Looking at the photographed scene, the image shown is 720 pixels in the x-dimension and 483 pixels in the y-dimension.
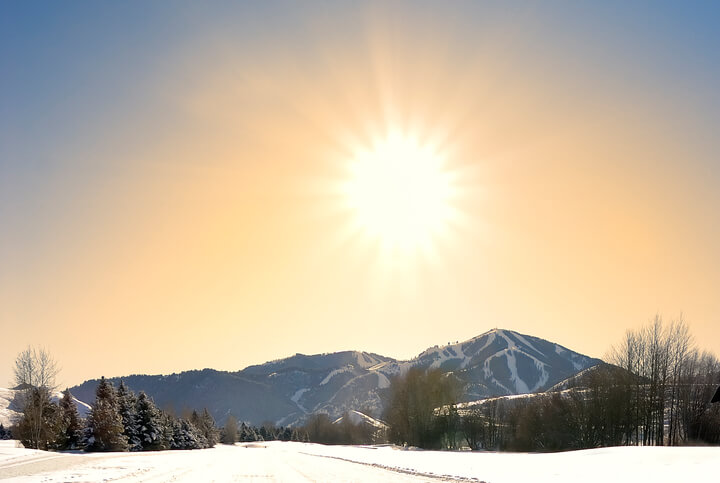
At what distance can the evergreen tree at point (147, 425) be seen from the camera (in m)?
69.6

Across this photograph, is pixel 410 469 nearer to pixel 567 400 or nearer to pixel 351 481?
pixel 351 481

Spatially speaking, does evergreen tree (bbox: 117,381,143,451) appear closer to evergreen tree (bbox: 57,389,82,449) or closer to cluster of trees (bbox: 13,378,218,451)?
cluster of trees (bbox: 13,378,218,451)

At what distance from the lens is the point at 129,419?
66688 mm

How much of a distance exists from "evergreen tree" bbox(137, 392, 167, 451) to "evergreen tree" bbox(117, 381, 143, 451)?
1.02m

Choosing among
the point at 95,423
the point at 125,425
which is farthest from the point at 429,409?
the point at 95,423

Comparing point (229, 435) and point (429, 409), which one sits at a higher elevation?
point (429, 409)

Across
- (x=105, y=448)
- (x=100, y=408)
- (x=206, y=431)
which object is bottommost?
(x=206, y=431)

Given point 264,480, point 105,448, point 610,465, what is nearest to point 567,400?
point 610,465

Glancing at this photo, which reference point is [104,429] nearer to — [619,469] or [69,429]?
[69,429]

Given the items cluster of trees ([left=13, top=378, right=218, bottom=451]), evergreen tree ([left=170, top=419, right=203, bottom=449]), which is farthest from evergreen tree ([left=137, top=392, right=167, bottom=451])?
evergreen tree ([left=170, top=419, right=203, bottom=449])

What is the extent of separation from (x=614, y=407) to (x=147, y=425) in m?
61.0

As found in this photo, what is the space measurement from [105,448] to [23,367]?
1593cm

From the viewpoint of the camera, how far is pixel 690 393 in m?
68.6

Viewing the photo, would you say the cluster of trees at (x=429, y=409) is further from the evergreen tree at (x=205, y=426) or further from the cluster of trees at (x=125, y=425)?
the evergreen tree at (x=205, y=426)
